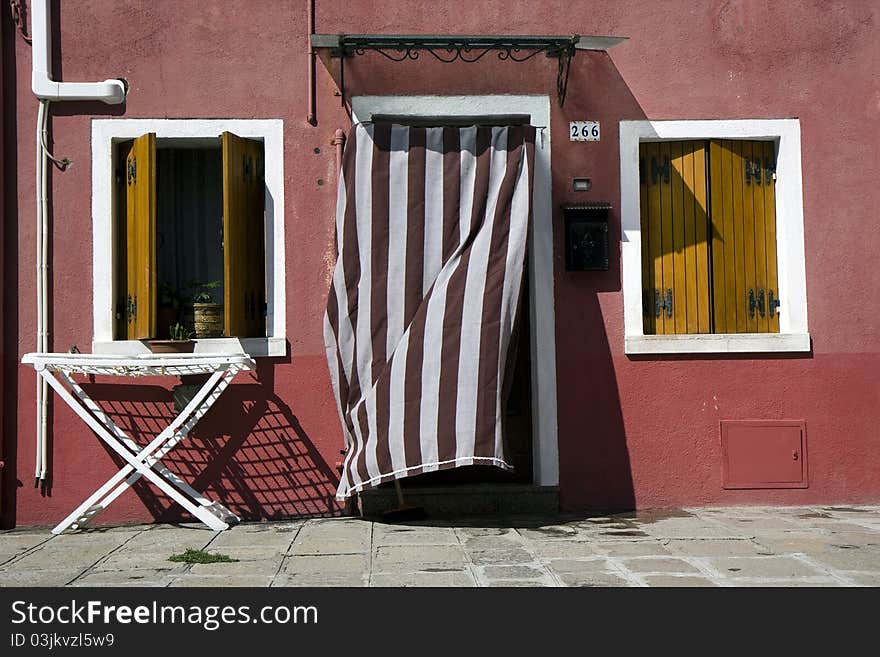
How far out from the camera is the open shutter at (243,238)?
6801 millimetres

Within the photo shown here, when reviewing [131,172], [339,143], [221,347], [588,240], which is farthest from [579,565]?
[131,172]

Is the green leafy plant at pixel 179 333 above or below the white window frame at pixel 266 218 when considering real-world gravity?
below

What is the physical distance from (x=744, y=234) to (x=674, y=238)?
541 millimetres

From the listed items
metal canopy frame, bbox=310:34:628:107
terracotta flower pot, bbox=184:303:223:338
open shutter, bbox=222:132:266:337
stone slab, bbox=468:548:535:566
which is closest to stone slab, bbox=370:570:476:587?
stone slab, bbox=468:548:535:566

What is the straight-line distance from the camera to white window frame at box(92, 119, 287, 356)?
22.8ft

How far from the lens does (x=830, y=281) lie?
7203 millimetres

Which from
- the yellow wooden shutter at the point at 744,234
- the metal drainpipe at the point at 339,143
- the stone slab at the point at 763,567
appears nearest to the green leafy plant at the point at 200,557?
the stone slab at the point at 763,567

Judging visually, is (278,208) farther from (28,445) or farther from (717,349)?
(717,349)

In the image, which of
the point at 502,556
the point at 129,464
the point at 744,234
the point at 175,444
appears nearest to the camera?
the point at 502,556

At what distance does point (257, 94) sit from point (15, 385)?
2.72 meters

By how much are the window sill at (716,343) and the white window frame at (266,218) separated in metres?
2.60

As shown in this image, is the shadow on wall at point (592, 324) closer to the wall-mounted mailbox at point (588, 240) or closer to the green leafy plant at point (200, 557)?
the wall-mounted mailbox at point (588, 240)

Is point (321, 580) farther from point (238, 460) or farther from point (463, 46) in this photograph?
point (463, 46)

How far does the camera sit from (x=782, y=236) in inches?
288
